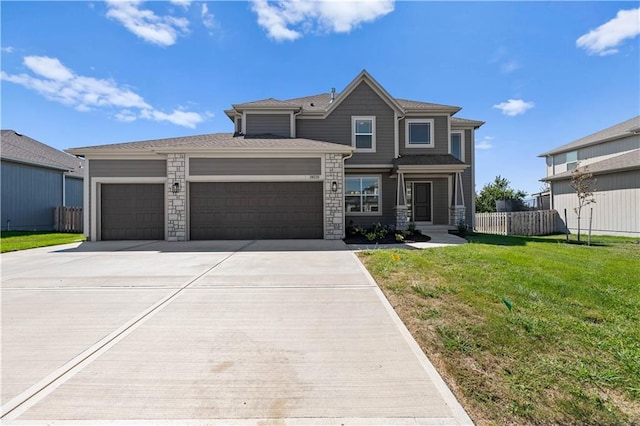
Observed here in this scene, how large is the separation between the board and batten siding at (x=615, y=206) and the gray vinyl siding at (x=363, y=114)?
11057 millimetres

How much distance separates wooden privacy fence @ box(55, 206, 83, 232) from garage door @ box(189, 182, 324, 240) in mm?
10149

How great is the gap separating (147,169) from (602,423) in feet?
43.2

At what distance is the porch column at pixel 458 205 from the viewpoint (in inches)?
541

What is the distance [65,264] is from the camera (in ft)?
23.2

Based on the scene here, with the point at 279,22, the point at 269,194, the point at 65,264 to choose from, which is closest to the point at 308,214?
the point at 269,194

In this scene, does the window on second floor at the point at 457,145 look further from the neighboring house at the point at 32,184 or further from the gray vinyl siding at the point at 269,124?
the neighboring house at the point at 32,184

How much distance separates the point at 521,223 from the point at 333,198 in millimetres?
10122

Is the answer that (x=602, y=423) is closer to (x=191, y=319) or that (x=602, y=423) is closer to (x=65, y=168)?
(x=191, y=319)

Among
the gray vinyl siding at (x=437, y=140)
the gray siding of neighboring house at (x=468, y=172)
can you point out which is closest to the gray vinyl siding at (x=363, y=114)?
the gray vinyl siding at (x=437, y=140)

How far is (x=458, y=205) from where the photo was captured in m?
13.9

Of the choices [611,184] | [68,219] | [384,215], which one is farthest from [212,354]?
[611,184]

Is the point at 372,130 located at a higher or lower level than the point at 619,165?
higher

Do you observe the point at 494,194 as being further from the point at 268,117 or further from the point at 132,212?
the point at 132,212

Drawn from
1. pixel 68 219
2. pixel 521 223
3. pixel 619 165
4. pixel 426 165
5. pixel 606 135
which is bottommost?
pixel 521 223
